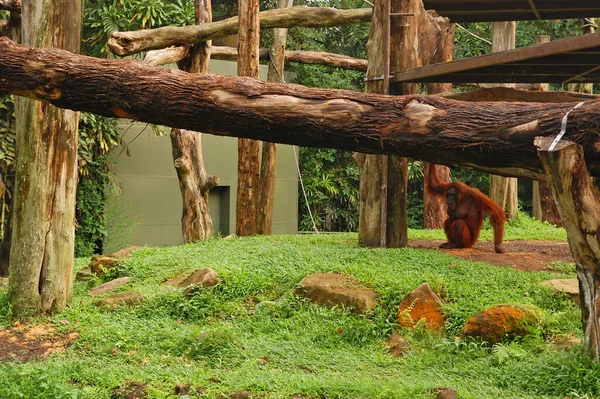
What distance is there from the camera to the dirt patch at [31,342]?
634 cm

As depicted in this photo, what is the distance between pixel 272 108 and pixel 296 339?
2.25 m

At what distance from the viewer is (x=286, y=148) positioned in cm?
1778

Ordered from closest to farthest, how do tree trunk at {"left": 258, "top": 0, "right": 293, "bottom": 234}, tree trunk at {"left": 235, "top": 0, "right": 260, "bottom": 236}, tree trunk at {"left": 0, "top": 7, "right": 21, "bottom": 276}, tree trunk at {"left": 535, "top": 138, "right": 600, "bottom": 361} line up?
1. tree trunk at {"left": 535, "top": 138, "right": 600, "bottom": 361}
2. tree trunk at {"left": 0, "top": 7, "right": 21, "bottom": 276}
3. tree trunk at {"left": 235, "top": 0, "right": 260, "bottom": 236}
4. tree trunk at {"left": 258, "top": 0, "right": 293, "bottom": 234}

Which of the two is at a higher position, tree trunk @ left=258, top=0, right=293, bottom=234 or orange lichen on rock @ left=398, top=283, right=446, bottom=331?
tree trunk @ left=258, top=0, right=293, bottom=234

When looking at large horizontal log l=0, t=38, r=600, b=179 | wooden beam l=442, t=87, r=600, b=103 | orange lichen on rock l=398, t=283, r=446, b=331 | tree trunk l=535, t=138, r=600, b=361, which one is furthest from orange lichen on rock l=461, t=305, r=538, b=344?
wooden beam l=442, t=87, r=600, b=103

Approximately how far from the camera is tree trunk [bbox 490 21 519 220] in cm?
1285

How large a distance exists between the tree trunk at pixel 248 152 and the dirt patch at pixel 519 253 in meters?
2.37

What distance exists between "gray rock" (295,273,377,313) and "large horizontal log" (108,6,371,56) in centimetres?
460

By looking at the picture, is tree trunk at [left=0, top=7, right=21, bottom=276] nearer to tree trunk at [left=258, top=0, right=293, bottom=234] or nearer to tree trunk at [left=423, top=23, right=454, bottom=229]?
tree trunk at [left=258, top=0, right=293, bottom=234]

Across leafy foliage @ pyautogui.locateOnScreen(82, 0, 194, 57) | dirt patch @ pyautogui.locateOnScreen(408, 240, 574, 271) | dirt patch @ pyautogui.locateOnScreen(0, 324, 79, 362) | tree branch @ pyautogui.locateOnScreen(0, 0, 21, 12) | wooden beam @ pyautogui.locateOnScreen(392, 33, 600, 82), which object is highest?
leafy foliage @ pyautogui.locateOnScreen(82, 0, 194, 57)

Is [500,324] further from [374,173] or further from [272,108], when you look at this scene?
[374,173]

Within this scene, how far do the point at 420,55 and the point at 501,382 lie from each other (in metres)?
5.37

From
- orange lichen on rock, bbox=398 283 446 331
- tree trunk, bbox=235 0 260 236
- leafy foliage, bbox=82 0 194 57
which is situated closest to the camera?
orange lichen on rock, bbox=398 283 446 331

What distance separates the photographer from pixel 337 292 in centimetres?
685
